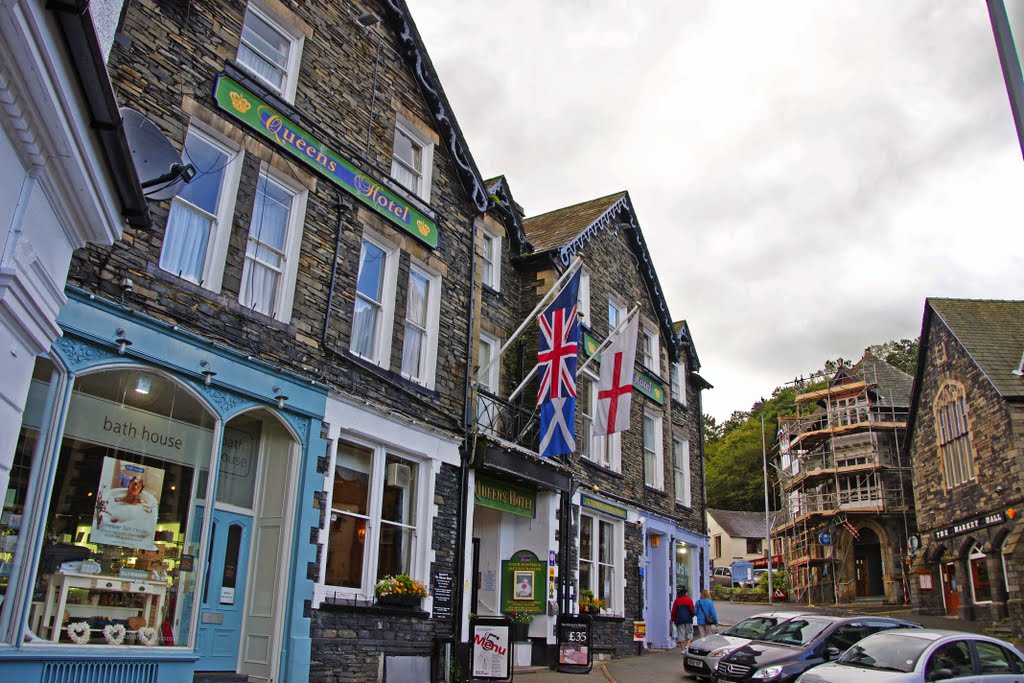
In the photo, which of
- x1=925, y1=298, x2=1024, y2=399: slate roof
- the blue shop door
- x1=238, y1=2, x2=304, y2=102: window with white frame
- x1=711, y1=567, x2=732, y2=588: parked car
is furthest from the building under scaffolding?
x1=238, y1=2, x2=304, y2=102: window with white frame

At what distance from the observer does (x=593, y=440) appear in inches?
832

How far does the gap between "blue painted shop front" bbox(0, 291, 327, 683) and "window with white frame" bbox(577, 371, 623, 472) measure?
32.1 ft

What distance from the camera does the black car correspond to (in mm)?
13070

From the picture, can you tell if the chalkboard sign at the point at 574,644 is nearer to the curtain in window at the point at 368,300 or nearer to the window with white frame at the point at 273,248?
the curtain in window at the point at 368,300

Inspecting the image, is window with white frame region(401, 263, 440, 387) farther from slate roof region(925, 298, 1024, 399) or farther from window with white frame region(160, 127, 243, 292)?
slate roof region(925, 298, 1024, 399)

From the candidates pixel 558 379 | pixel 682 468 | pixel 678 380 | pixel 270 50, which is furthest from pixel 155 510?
pixel 678 380

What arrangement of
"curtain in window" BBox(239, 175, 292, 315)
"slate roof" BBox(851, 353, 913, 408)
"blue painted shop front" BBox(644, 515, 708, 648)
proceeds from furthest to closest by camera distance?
"slate roof" BBox(851, 353, 913, 408), "blue painted shop front" BBox(644, 515, 708, 648), "curtain in window" BBox(239, 175, 292, 315)

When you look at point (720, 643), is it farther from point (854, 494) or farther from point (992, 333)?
point (854, 494)

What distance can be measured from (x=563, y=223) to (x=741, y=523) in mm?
58669

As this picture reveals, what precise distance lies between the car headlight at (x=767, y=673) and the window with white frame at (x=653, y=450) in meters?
11.1

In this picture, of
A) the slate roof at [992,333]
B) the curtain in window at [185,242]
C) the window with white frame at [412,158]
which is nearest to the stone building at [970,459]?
the slate roof at [992,333]

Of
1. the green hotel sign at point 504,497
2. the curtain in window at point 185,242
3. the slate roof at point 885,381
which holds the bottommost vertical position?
the green hotel sign at point 504,497

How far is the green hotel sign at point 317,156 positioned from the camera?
38.7 ft

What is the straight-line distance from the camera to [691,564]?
88.3ft
